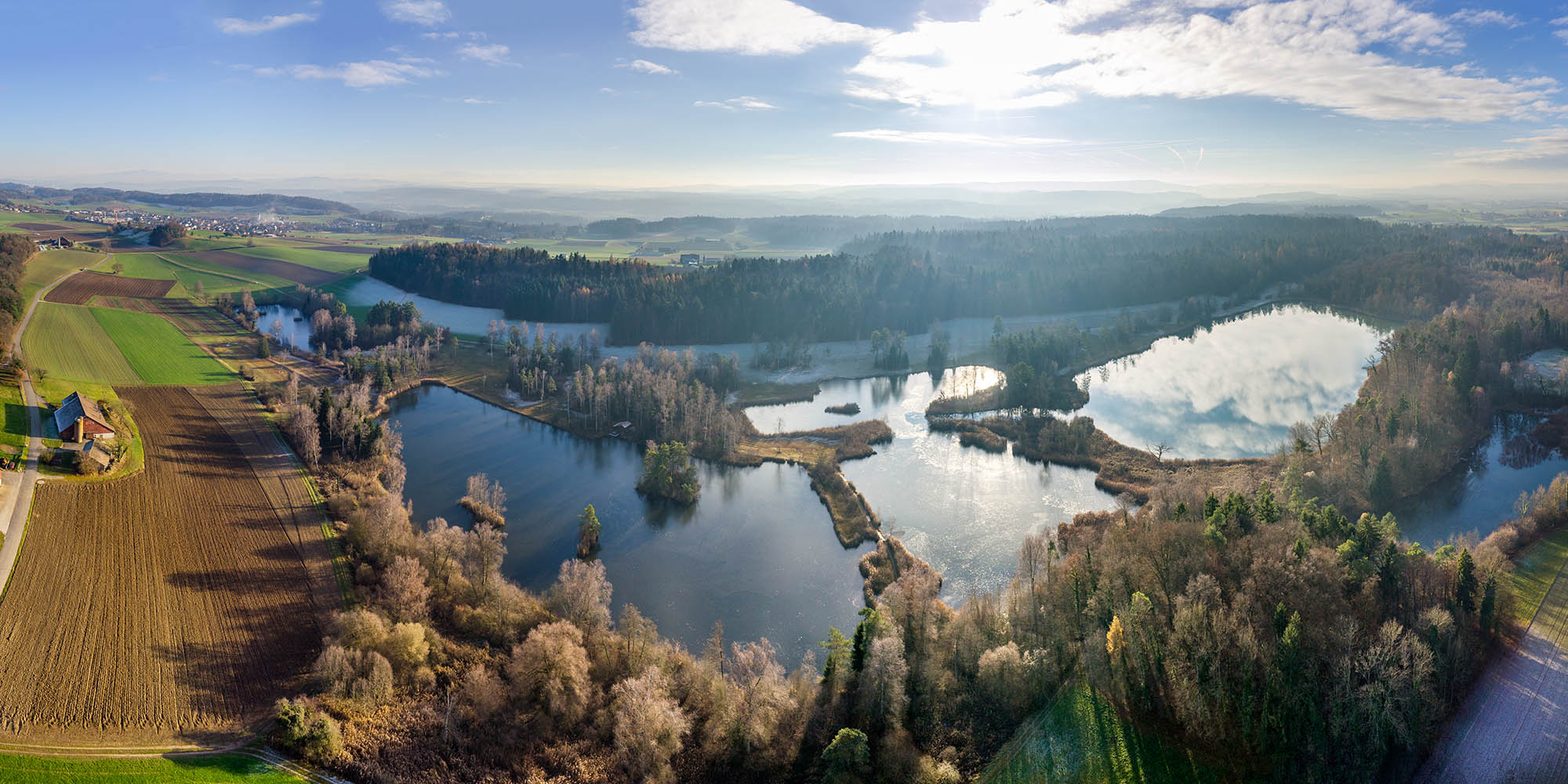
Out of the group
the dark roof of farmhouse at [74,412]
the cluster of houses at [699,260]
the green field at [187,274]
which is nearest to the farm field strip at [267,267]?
the green field at [187,274]

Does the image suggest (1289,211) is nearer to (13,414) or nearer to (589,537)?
(589,537)

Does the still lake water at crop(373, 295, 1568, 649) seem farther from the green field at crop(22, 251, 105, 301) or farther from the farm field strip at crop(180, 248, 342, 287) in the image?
the farm field strip at crop(180, 248, 342, 287)

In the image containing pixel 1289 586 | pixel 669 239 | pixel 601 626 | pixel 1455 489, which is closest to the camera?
pixel 1289 586

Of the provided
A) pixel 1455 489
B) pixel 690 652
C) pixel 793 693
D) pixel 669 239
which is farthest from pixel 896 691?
pixel 669 239

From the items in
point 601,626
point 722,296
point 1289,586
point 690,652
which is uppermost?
point 722,296

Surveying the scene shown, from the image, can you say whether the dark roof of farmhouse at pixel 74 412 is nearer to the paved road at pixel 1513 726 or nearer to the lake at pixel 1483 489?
the paved road at pixel 1513 726

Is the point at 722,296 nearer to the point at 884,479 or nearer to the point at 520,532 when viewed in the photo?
the point at 884,479

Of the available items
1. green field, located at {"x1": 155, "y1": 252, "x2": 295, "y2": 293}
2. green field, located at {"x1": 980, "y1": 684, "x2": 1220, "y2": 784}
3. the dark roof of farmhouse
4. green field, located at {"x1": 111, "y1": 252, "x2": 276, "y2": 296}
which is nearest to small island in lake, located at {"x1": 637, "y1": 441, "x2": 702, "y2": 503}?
green field, located at {"x1": 980, "y1": 684, "x2": 1220, "y2": 784}
